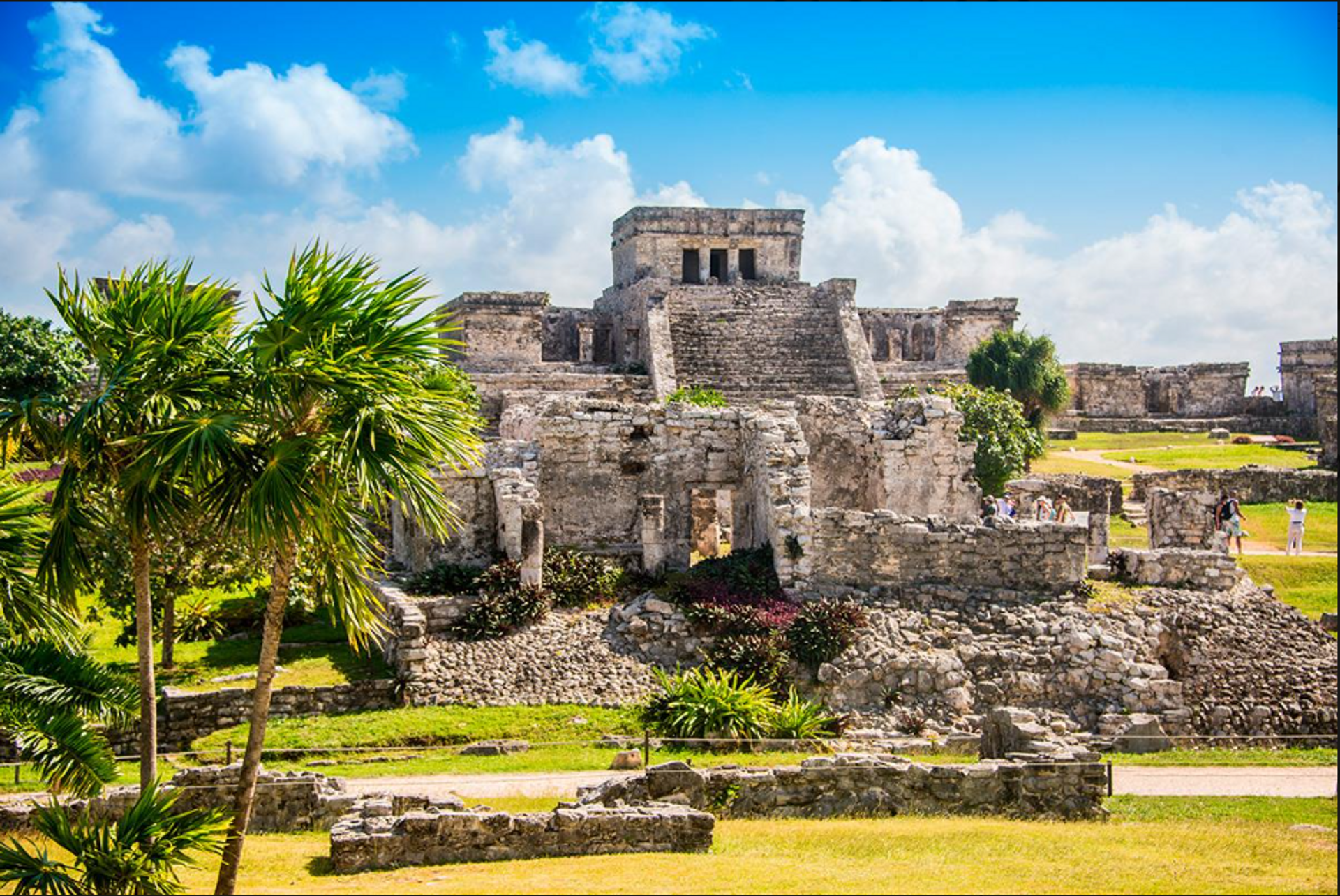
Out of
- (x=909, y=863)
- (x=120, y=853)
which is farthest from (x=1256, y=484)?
(x=120, y=853)

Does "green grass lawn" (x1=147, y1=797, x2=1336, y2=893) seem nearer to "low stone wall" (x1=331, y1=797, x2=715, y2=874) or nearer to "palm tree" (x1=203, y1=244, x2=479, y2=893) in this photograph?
"low stone wall" (x1=331, y1=797, x2=715, y2=874)

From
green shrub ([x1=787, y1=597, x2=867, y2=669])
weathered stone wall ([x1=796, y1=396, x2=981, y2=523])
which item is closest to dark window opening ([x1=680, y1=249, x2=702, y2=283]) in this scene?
weathered stone wall ([x1=796, y1=396, x2=981, y2=523])

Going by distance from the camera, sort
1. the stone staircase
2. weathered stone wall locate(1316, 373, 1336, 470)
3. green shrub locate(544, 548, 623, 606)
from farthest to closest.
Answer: weathered stone wall locate(1316, 373, 1336, 470), the stone staircase, green shrub locate(544, 548, 623, 606)

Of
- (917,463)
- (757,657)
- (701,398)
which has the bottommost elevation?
(757,657)

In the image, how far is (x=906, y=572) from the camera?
19.1 meters

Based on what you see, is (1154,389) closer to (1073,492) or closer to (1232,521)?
(1073,492)

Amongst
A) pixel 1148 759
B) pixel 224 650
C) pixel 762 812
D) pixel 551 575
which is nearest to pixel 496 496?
pixel 551 575

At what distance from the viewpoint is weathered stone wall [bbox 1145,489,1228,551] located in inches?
977

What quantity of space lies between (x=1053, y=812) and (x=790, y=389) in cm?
1968

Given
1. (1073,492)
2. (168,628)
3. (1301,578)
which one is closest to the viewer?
(168,628)

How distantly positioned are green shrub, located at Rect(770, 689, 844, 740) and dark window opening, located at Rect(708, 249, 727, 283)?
955 inches

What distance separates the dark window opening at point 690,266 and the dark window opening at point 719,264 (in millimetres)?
478

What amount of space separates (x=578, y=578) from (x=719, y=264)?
22.1m

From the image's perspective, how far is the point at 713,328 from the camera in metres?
35.3
